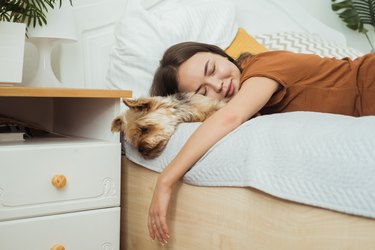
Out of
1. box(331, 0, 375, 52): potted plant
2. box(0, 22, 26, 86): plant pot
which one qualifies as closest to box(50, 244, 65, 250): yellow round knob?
box(0, 22, 26, 86): plant pot

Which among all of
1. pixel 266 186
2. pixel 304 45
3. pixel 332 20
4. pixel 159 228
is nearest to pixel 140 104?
pixel 159 228

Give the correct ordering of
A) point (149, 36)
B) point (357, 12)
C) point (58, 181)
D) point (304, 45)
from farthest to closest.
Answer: point (357, 12), point (304, 45), point (149, 36), point (58, 181)

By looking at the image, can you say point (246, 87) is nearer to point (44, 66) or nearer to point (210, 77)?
point (210, 77)

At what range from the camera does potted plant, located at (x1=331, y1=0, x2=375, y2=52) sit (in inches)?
99.0

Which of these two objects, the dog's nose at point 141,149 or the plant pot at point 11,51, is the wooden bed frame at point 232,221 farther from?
the plant pot at point 11,51

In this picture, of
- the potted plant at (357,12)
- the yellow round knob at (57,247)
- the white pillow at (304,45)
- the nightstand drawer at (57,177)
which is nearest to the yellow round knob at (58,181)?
the nightstand drawer at (57,177)

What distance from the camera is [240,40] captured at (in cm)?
184

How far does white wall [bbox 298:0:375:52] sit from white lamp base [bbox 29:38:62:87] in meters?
1.48

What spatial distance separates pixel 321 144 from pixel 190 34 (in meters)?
1.00

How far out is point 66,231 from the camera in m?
1.12

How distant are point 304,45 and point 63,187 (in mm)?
1178

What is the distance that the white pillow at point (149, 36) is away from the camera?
5.08 feet

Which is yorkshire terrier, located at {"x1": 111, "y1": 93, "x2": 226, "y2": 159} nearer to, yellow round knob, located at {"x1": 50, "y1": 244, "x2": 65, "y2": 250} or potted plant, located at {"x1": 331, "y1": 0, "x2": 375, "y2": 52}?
yellow round knob, located at {"x1": 50, "y1": 244, "x2": 65, "y2": 250}

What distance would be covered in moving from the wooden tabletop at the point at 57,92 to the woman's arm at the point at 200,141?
10.1 inches
